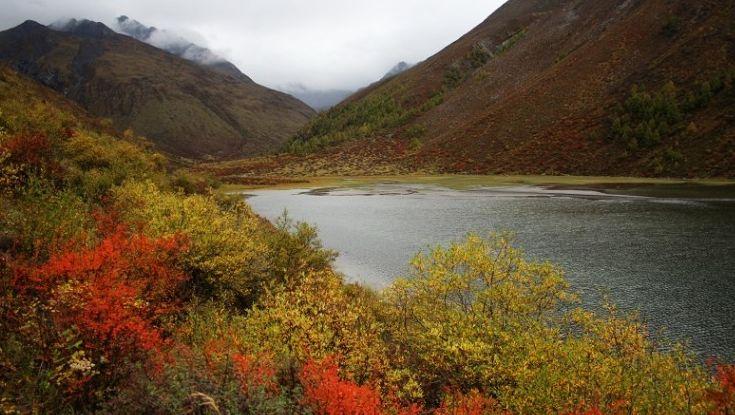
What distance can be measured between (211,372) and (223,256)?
9.11 meters

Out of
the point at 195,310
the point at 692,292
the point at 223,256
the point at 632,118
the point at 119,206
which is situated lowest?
the point at 692,292

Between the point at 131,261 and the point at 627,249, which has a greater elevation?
the point at 131,261

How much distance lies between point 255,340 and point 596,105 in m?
116

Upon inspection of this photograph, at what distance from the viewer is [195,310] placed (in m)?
Answer: 16.5

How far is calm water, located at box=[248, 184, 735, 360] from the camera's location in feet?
72.6

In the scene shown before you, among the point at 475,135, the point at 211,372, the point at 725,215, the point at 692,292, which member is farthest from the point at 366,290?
the point at 475,135

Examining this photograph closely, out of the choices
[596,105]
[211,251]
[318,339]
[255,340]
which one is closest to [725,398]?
[318,339]

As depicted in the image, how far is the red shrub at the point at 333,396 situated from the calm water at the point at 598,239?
1094cm

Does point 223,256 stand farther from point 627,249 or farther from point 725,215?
point 725,215

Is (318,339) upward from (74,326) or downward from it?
downward

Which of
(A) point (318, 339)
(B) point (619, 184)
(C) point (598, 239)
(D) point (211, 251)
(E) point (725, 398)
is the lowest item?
(C) point (598, 239)

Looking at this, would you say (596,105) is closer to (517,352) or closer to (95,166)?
(95,166)

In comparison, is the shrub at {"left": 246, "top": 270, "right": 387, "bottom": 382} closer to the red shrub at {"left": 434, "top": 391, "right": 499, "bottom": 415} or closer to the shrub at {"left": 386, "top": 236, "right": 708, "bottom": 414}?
the shrub at {"left": 386, "top": 236, "right": 708, "bottom": 414}

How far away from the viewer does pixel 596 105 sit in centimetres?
10938
